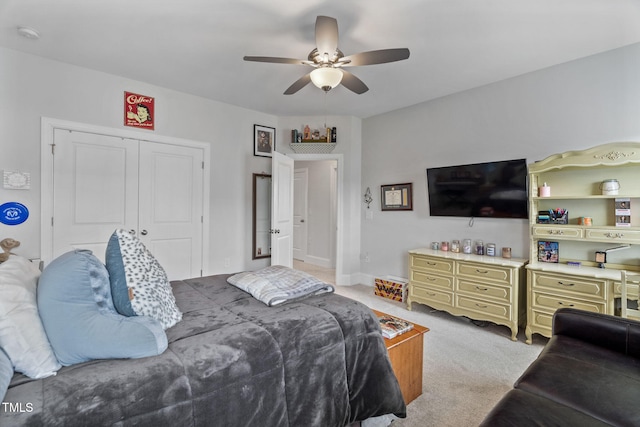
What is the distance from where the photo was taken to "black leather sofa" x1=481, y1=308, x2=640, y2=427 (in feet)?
3.61

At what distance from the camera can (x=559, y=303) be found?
8.67ft

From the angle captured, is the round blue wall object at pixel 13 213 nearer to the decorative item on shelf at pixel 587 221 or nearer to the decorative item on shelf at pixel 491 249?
the decorative item on shelf at pixel 491 249

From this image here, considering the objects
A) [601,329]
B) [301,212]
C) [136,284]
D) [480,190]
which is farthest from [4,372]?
[301,212]

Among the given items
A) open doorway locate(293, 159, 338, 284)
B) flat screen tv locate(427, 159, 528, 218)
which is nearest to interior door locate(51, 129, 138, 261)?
open doorway locate(293, 159, 338, 284)

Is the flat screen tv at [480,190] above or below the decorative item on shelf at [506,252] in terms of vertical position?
above

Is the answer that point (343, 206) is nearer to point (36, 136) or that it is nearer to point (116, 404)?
point (36, 136)

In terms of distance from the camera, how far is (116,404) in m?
0.95

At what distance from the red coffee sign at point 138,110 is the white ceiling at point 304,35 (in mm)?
216

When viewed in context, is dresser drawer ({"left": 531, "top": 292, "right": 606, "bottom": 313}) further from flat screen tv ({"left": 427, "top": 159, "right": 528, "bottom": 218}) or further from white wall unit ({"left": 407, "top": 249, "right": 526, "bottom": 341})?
flat screen tv ({"left": 427, "top": 159, "right": 528, "bottom": 218})

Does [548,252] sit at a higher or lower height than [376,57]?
lower

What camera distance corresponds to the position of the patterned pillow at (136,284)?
1.26 m

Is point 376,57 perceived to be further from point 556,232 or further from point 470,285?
point 470,285

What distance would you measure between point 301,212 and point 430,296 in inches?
154

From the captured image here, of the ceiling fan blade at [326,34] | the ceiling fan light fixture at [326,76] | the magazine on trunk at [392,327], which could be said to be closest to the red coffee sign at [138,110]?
the ceiling fan light fixture at [326,76]
